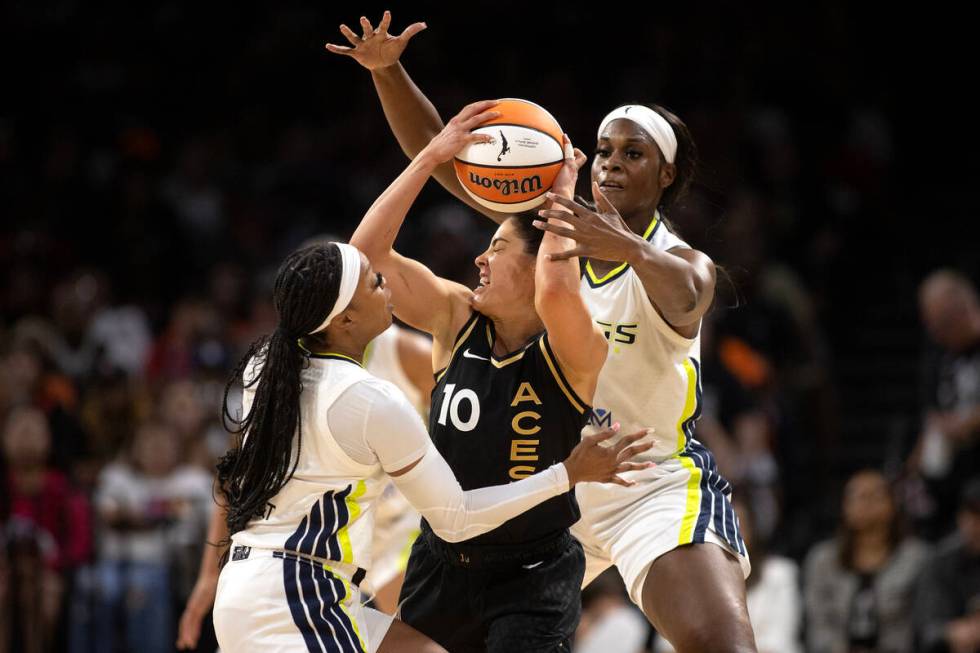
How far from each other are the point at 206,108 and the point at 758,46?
5659 millimetres

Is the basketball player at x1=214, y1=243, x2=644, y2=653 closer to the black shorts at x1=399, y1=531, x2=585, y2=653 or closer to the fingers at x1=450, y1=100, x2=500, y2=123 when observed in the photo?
the black shorts at x1=399, y1=531, x2=585, y2=653

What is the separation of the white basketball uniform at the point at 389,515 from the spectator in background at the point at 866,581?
10.3ft

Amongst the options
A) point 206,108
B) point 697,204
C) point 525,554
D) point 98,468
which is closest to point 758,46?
point 697,204

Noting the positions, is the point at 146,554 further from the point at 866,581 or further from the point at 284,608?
the point at 284,608

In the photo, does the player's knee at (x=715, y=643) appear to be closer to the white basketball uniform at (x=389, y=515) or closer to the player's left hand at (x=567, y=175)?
the player's left hand at (x=567, y=175)

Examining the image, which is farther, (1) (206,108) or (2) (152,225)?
(1) (206,108)

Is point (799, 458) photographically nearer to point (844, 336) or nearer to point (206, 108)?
point (844, 336)

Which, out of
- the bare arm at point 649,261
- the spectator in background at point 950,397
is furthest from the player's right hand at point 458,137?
the spectator in background at point 950,397

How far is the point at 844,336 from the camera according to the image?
13055 mm

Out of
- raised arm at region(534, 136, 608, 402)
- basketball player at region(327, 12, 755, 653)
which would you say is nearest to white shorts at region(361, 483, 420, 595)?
basketball player at region(327, 12, 755, 653)

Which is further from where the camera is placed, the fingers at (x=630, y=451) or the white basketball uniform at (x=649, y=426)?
the white basketball uniform at (x=649, y=426)

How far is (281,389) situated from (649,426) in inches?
57.2

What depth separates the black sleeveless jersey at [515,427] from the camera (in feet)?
15.1

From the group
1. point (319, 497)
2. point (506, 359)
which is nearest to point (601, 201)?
point (506, 359)
